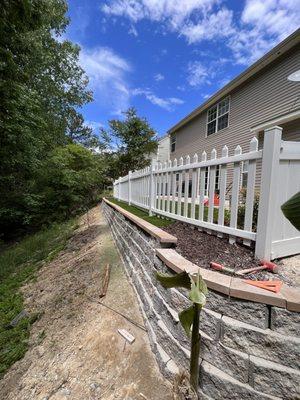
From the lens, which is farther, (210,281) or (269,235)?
(269,235)

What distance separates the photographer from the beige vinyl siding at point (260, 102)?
24.8 ft

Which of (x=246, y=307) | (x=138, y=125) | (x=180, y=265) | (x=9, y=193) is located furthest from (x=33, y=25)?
(x=138, y=125)

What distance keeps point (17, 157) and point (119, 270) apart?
20.4 ft

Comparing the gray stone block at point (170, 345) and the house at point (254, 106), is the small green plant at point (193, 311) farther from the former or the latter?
the house at point (254, 106)

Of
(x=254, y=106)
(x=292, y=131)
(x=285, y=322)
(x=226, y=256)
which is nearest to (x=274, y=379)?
(x=285, y=322)

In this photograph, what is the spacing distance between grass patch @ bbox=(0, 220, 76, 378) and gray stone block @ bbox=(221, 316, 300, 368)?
2.32m

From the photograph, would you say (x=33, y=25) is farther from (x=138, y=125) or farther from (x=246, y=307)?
(x=138, y=125)

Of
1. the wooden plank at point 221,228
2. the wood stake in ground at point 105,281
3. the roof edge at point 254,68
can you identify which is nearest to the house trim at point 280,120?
the roof edge at point 254,68

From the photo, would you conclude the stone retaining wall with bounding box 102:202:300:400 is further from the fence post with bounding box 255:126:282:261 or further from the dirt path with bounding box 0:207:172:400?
the fence post with bounding box 255:126:282:261

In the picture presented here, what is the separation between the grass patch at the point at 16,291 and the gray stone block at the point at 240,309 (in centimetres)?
226

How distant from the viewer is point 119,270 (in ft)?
12.1

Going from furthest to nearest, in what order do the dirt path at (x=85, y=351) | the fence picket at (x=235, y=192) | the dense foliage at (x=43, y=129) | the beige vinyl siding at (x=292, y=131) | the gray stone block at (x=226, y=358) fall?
the beige vinyl siding at (x=292, y=131)
the dense foliage at (x=43, y=129)
the fence picket at (x=235, y=192)
the dirt path at (x=85, y=351)
the gray stone block at (x=226, y=358)

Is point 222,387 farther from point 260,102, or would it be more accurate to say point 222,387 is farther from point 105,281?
point 260,102

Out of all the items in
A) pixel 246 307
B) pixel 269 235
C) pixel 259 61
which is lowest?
pixel 246 307
